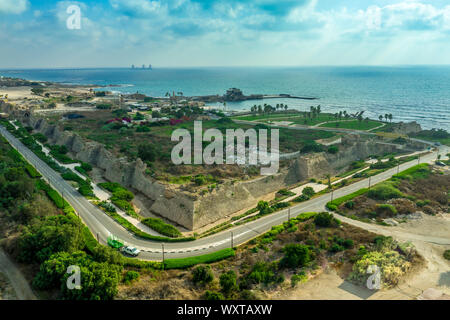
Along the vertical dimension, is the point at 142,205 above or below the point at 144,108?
below

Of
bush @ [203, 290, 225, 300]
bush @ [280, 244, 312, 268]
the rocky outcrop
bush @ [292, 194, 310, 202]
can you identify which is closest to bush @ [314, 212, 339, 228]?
bush @ [280, 244, 312, 268]

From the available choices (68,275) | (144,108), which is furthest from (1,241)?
(144,108)

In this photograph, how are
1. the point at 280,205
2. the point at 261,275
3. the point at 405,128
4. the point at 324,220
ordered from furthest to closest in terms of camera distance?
1. the point at 405,128
2. the point at 280,205
3. the point at 324,220
4. the point at 261,275

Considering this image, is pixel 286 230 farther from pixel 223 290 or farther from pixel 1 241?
pixel 1 241

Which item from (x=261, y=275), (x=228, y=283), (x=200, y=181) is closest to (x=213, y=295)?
(x=228, y=283)

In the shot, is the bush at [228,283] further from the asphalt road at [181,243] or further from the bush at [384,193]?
the bush at [384,193]

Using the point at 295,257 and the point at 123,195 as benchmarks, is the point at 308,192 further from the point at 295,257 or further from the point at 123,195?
the point at 123,195
